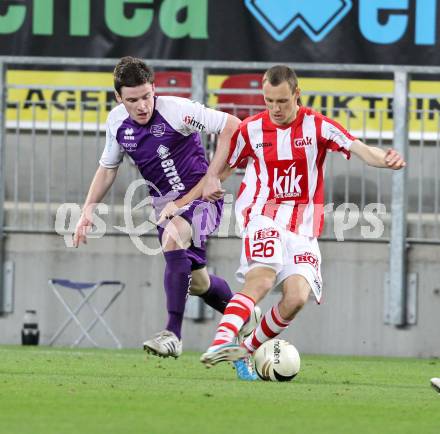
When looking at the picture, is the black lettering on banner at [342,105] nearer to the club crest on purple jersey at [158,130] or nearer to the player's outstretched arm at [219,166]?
the club crest on purple jersey at [158,130]

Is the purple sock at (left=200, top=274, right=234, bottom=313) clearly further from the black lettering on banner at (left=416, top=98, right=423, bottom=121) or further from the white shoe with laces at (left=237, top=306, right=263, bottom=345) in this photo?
the black lettering on banner at (left=416, top=98, right=423, bottom=121)

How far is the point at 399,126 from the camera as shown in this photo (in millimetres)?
12961

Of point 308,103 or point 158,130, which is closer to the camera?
point 158,130

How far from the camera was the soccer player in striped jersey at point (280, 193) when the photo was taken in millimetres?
8914

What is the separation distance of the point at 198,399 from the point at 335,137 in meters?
2.03

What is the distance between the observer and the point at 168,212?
954 cm

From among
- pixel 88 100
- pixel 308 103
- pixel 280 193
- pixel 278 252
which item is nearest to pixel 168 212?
pixel 280 193

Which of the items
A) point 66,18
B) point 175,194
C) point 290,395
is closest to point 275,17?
point 66,18

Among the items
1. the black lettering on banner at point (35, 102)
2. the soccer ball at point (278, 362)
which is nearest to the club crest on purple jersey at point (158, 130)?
the soccer ball at point (278, 362)

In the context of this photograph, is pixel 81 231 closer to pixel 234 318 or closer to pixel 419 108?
pixel 234 318

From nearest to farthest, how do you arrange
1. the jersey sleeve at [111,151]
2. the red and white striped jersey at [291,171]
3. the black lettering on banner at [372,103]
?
1. the red and white striped jersey at [291,171]
2. the jersey sleeve at [111,151]
3. the black lettering on banner at [372,103]

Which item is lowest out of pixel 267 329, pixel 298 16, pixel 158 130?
pixel 267 329

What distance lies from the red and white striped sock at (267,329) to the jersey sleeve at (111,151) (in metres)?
1.53

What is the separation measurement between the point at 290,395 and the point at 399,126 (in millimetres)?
5214
